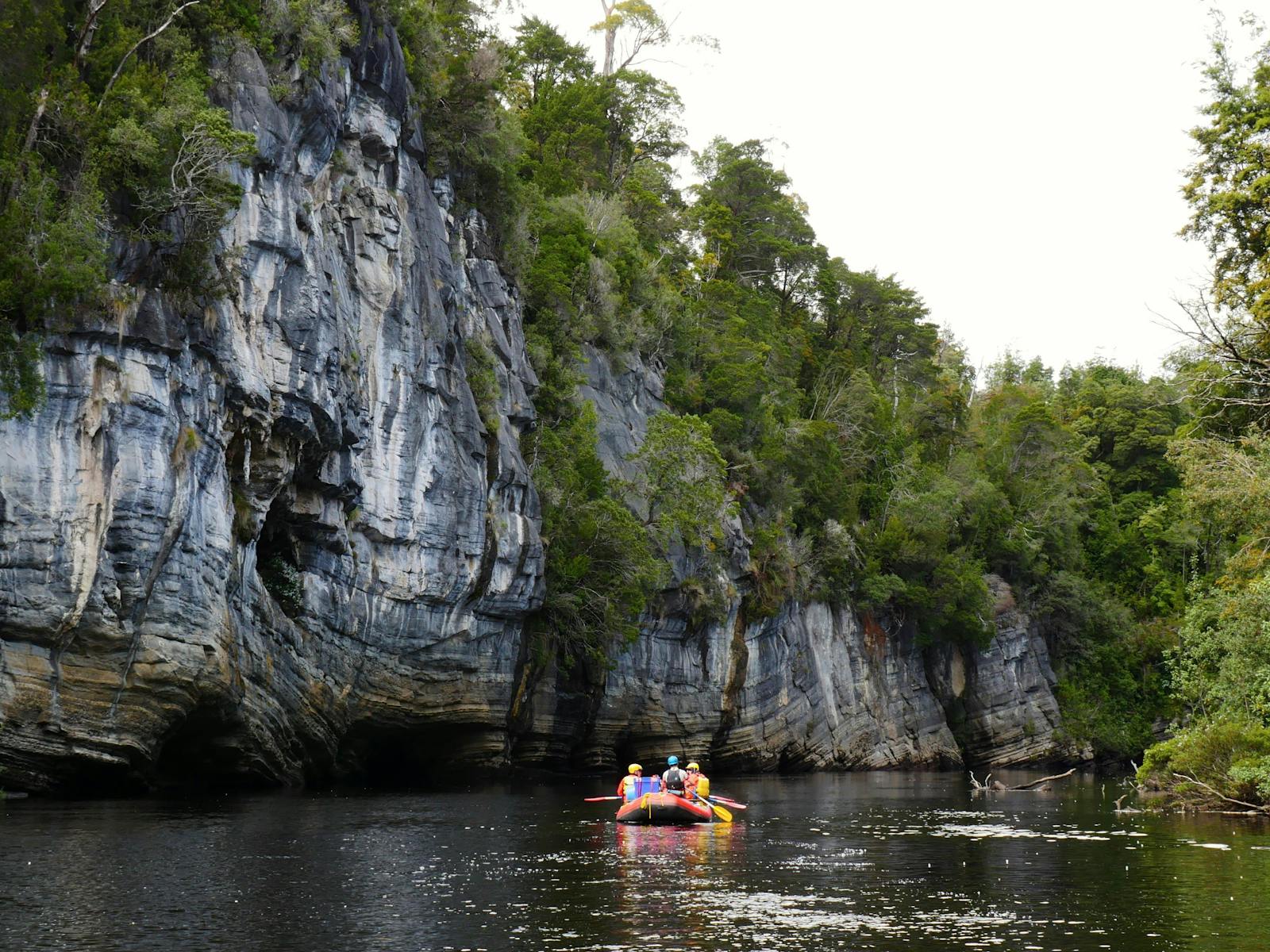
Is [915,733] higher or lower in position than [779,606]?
lower

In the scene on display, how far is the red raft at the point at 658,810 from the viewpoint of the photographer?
82.1 feet

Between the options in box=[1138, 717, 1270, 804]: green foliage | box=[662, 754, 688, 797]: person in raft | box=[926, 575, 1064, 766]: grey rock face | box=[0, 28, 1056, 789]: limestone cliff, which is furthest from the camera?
box=[926, 575, 1064, 766]: grey rock face

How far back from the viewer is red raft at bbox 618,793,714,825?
25031mm

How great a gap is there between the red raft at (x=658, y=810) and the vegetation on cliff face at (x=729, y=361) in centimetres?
1112

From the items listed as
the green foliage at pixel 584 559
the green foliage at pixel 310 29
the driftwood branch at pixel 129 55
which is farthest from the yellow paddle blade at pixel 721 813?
the green foliage at pixel 310 29

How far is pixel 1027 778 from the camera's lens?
5400cm

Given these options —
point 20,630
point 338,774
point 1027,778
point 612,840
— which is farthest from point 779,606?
point 20,630

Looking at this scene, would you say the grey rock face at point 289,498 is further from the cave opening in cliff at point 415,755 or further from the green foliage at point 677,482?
the green foliage at point 677,482

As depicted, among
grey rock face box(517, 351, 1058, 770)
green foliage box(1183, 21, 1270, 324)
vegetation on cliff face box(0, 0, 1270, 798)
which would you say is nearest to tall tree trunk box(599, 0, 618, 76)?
vegetation on cliff face box(0, 0, 1270, 798)

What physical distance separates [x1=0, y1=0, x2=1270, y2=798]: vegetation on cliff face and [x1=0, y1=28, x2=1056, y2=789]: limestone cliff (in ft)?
4.18

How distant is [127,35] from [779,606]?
3281 cm

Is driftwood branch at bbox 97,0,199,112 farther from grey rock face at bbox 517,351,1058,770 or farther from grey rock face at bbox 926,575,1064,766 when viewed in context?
grey rock face at bbox 926,575,1064,766

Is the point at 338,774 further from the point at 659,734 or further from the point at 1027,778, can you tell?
the point at 1027,778

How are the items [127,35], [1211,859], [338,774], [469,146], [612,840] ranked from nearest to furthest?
[1211,859] → [612,840] → [127,35] → [338,774] → [469,146]
